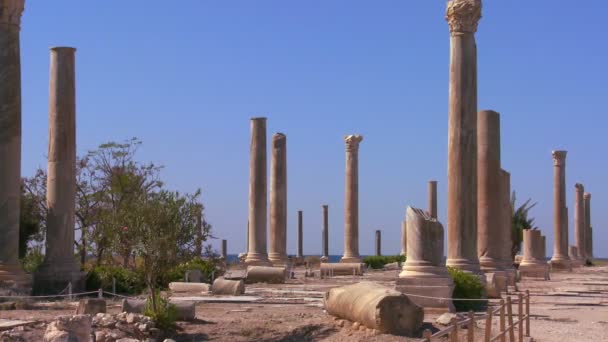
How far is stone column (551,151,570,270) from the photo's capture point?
51562mm

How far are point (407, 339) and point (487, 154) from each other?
15.4m

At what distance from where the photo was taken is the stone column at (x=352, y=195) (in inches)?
1863

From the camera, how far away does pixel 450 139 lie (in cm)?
2458

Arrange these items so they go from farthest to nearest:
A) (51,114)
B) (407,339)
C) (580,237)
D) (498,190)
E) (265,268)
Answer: (580,237) → (265,268) → (498,190) → (51,114) → (407,339)

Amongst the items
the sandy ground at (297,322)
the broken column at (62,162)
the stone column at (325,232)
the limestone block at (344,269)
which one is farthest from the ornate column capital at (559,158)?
the broken column at (62,162)

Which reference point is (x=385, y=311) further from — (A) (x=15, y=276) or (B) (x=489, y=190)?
(B) (x=489, y=190)

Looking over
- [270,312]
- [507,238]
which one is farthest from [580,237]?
[270,312]

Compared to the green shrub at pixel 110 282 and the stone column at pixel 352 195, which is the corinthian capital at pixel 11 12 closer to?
the green shrub at pixel 110 282

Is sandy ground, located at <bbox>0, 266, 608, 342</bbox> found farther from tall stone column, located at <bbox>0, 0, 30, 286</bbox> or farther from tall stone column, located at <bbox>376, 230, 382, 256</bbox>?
tall stone column, located at <bbox>376, 230, 382, 256</bbox>

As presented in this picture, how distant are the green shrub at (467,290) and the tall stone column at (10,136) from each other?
1136 centimetres

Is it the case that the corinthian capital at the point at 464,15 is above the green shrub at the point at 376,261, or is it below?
above

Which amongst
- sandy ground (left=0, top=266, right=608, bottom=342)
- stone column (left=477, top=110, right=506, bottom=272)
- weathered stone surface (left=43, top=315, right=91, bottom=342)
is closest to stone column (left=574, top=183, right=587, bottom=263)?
stone column (left=477, top=110, right=506, bottom=272)

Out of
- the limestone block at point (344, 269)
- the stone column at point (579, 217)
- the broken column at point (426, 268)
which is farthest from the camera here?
the stone column at point (579, 217)

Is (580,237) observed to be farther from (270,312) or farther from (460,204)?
(270,312)
